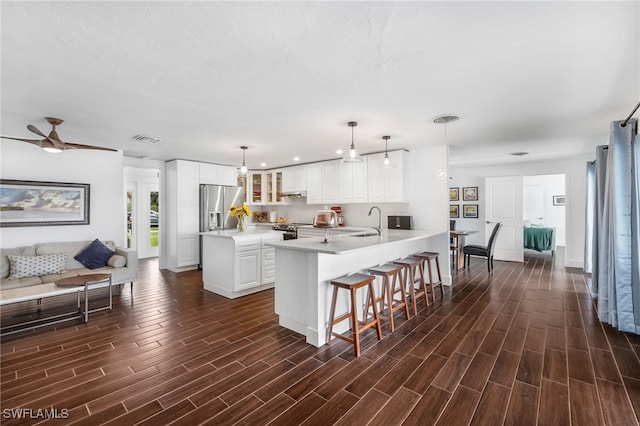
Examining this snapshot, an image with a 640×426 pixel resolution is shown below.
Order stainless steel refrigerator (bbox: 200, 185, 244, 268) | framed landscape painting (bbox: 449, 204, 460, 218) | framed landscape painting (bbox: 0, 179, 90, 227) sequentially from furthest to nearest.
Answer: framed landscape painting (bbox: 449, 204, 460, 218), stainless steel refrigerator (bbox: 200, 185, 244, 268), framed landscape painting (bbox: 0, 179, 90, 227)

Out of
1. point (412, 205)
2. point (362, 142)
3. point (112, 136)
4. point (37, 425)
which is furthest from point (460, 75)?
point (112, 136)

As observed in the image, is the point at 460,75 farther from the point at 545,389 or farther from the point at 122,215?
the point at 122,215

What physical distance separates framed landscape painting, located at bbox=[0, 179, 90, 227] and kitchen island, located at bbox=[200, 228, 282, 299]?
6.76 ft

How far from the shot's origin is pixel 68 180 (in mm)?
4625

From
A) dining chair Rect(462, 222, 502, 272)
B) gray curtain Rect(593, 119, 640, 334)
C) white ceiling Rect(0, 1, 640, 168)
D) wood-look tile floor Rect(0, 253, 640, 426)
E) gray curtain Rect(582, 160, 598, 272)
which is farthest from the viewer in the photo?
dining chair Rect(462, 222, 502, 272)

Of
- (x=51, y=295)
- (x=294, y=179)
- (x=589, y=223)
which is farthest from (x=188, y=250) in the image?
(x=589, y=223)

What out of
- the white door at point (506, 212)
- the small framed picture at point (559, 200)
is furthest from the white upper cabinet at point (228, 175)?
the small framed picture at point (559, 200)

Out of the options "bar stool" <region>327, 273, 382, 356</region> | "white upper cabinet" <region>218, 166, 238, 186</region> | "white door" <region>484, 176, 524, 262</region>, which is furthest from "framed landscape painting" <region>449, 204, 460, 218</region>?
"bar stool" <region>327, 273, 382, 356</region>

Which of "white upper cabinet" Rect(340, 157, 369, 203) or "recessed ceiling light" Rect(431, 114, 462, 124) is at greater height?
"recessed ceiling light" Rect(431, 114, 462, 124)

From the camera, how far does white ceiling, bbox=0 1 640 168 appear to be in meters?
1.57

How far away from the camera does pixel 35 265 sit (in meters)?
3.84

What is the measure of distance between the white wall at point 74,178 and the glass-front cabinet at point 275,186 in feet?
10.5

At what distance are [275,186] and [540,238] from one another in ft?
23.1

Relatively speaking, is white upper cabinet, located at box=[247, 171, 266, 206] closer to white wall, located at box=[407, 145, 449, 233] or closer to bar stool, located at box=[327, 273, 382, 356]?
white wall, located at box=[407, 145, 449, 233]
